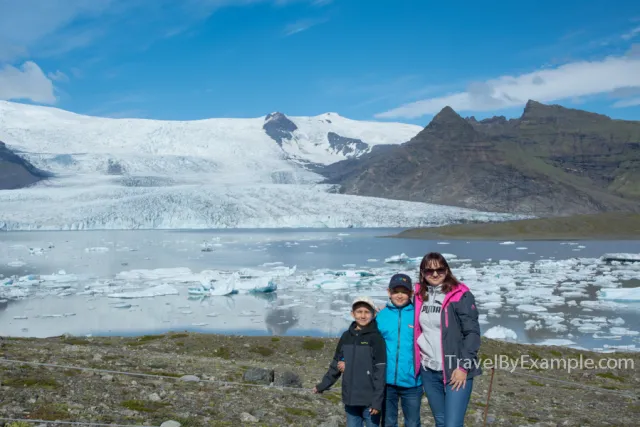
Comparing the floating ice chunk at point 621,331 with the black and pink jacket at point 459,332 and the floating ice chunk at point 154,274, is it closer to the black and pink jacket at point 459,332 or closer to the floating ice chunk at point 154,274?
the black and pink jacket at point 459,332

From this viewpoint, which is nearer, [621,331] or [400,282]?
[400,282]

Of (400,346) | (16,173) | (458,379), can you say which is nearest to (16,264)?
(400,346)

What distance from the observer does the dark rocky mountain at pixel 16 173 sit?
576ft

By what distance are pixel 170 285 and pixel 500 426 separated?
27871 mm

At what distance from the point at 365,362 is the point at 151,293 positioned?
87.5ft

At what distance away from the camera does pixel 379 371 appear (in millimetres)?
4879

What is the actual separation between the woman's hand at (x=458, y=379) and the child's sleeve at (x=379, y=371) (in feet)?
1.89

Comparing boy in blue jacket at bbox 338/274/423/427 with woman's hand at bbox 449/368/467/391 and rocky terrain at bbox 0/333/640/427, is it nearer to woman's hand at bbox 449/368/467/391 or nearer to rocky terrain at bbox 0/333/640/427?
woman's hand at bbox 449/368/467/391

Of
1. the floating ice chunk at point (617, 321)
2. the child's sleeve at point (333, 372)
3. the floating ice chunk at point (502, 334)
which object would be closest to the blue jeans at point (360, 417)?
the child's sleeve at point (333, 372)

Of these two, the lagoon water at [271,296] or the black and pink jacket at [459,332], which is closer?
the black and pink jacket at [459,332]

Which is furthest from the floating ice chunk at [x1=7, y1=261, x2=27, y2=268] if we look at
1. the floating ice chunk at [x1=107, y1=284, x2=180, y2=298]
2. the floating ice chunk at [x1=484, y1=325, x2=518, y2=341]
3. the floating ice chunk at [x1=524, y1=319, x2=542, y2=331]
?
the floating ice chunk at [x1=524, y1=319, x2=542, y2=331]

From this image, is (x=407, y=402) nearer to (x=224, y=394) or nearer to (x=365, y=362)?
(x=365, y=362)

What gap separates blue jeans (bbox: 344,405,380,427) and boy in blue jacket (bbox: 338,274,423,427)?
1.01 ft

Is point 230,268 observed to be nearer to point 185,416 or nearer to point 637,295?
point 637,295
